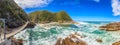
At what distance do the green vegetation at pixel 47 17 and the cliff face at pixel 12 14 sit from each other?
246mm

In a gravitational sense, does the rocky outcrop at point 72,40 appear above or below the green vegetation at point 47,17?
below

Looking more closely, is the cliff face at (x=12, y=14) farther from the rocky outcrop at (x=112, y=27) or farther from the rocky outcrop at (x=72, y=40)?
the rocky outcrop at (x=112, y=27)

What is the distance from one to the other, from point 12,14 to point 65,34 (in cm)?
157

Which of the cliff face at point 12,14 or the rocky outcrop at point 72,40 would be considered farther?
the rocky outcrop at point 72,40

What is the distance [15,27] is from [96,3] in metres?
2.34

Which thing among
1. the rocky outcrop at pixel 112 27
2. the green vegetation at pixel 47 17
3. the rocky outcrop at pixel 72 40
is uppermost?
the green vegetation at pixel 47 17

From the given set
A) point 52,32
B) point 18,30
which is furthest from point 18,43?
point 52,32

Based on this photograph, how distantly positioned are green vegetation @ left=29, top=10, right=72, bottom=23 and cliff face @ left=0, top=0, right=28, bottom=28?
0.25 metres

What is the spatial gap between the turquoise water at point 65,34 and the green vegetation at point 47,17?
0.20 meters

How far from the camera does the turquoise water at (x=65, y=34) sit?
903 cm

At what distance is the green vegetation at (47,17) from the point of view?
8.97 metres

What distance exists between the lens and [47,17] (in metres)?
9.10

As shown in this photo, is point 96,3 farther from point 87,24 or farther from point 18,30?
point 18,30

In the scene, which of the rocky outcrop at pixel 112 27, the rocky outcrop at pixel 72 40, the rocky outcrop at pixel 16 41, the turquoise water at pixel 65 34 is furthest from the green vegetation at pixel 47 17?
the rocky outcrop at pixel 112 27
